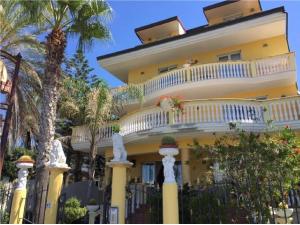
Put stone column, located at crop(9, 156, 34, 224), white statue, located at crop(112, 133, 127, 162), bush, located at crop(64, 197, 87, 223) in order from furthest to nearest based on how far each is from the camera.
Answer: bush, located at crop(64, 197, 87, 223), stone column, located at crop(9, 156, 34, 224), white statue, located at crop(112, 133, 127, 162)

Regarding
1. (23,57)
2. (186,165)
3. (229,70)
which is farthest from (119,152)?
(229,70)

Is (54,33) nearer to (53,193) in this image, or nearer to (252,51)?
(53,193)

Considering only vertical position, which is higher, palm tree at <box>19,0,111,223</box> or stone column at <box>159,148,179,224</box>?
palm tree at <box>19,0,111,223</box>

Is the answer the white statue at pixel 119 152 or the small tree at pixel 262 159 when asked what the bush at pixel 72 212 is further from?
the small tree at pixel 262 159

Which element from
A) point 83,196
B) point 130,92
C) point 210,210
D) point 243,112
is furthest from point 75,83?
point 210,210

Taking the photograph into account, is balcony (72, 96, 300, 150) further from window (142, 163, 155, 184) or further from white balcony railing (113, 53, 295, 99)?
window (142, 163, 155, 184)

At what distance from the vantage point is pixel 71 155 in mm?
24469

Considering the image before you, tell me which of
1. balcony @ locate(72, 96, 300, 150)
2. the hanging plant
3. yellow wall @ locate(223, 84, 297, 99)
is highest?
yellow wall @ locate(223, 84, 297, 99)

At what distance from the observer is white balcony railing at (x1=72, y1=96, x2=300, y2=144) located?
45.4ft

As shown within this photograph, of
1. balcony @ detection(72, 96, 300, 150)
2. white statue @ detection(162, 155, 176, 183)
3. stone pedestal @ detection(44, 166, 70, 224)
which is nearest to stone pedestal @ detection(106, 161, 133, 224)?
white statue @ detection(162, 155, 176, 183)

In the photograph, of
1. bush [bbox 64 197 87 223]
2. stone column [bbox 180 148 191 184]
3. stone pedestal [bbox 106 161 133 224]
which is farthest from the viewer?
stone column [bbox 180 148 191 184]

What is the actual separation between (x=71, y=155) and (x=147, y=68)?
8929 millimetres

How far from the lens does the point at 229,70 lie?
17.0 m

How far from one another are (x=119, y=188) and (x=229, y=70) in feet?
33.5
